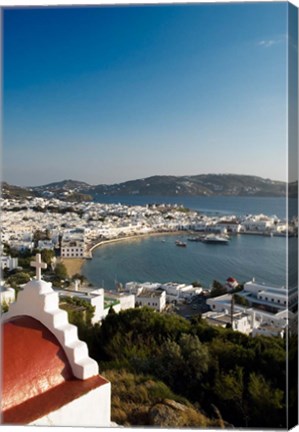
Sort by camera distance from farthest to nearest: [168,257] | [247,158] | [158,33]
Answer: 1. [168,257]
2. [247,158]
3. [158,33]

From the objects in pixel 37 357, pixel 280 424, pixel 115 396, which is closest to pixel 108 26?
pixel 37 357

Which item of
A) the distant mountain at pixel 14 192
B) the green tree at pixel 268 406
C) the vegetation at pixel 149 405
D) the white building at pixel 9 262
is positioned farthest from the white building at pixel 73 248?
the green tree at pixel 268 406

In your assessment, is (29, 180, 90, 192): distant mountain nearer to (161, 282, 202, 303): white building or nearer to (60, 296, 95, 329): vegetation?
(60, 296, 95, 329): vegetation

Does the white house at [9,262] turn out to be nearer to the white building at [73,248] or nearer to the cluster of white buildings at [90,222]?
the cluster of white buildings at [90,222]

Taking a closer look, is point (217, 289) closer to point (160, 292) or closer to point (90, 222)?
point (160, 292)

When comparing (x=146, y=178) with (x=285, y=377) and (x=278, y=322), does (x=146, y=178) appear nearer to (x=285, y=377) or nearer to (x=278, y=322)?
(x=278, y=322)

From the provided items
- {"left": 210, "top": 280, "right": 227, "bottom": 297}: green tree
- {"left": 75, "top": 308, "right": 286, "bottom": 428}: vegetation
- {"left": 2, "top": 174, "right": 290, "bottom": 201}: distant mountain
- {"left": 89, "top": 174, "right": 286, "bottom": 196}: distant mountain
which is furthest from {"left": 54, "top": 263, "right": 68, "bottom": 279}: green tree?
{"left": 210, "top": 280, "right": 227, "bottom": 297}: green tree

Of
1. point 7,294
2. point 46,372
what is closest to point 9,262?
point 7,294
